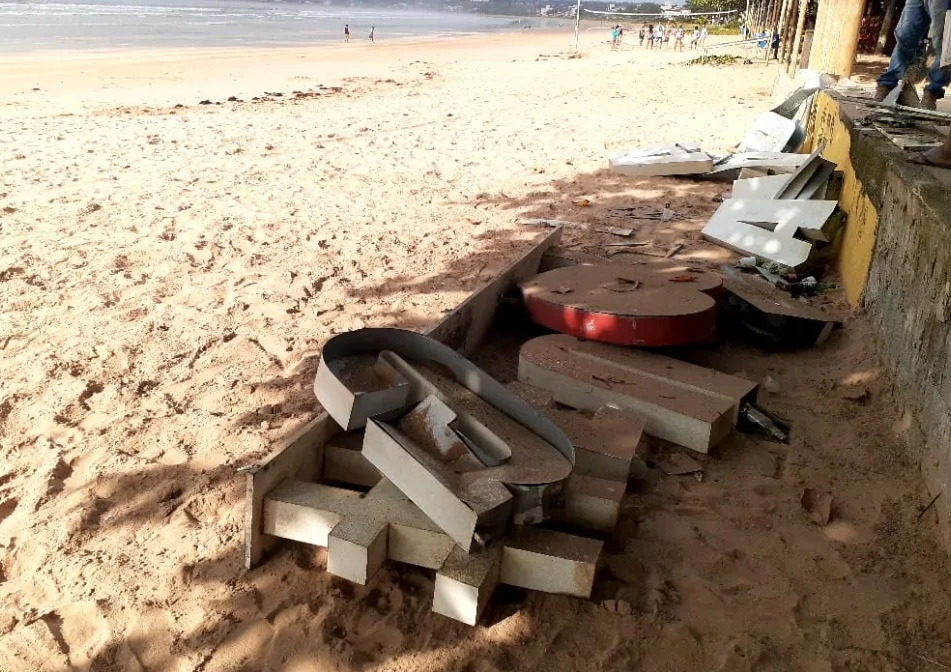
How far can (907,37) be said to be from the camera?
695 centimetres

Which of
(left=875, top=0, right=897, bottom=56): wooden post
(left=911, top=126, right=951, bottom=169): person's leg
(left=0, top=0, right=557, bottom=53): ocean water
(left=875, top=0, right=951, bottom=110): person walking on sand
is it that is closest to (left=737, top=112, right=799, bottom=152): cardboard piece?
(left=875, top=0, right=951, bottom=110): person walking on sand

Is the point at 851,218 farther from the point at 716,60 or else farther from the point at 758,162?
the point at 716,60

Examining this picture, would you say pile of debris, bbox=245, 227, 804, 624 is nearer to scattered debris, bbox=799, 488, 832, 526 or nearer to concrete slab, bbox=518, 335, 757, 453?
concrete slab, bbox=518, 335, 757, 453

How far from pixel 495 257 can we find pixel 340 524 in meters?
3.53

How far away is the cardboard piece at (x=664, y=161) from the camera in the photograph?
25.5ft

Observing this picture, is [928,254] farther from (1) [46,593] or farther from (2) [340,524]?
(1) [46,593]

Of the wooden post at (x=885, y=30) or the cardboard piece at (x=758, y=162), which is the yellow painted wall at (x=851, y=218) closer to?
the cardboard piece at (x=758, y=162)

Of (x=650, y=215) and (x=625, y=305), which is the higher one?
(x=625, y=305)

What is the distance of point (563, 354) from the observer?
3.52 metres

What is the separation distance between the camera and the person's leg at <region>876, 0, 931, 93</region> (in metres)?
6.81

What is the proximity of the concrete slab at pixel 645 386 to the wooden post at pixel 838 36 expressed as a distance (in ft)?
26.0

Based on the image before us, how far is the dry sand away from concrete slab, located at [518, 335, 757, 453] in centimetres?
20

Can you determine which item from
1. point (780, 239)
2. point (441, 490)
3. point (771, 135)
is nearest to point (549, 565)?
point (441, 490)

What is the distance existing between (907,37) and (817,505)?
6.24 metres
